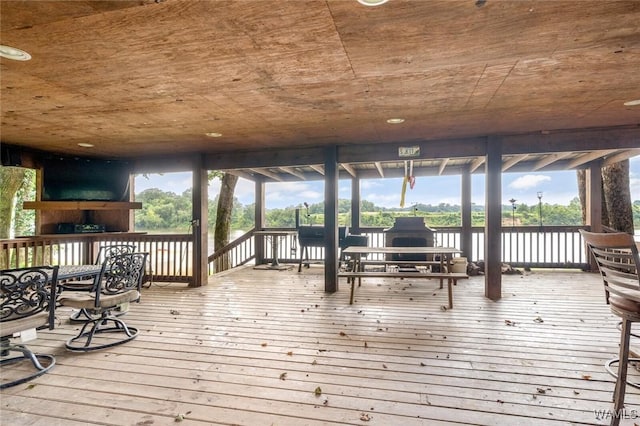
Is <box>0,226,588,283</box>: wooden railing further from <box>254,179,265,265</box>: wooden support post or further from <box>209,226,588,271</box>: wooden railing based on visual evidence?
<box>254,179,265,265</box>: wooden support post

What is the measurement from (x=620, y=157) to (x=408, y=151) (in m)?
4.21

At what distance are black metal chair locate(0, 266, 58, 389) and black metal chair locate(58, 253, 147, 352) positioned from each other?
35cm

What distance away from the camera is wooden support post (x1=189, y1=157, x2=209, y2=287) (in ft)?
18.8

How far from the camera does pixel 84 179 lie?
590 centimetres

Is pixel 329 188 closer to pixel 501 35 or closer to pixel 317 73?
pixel 317 73

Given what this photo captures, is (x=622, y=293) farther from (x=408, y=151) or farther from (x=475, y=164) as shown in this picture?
(x=475, y=164)

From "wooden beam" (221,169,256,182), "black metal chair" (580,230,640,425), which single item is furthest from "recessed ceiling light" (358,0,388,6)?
"wooden beam" (221,169,256,182)

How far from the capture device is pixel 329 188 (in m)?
5.32

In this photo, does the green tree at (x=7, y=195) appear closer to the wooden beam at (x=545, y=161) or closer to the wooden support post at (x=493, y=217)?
the wooden support post at (x=493, y=217)

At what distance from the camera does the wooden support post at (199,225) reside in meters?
5.74

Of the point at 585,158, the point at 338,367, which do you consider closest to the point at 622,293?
the point at 338,367

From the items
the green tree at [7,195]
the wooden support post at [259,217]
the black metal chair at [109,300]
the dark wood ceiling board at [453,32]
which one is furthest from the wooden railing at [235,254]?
the dark wood ceiling board at [453,32]

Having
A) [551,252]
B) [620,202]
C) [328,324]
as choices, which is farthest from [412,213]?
[328,324]

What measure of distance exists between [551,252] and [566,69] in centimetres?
598
